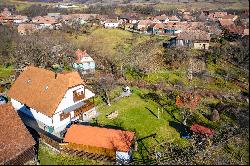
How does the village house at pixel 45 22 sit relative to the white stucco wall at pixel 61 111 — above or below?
above

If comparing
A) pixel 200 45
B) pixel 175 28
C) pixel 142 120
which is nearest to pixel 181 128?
pixel 142 120

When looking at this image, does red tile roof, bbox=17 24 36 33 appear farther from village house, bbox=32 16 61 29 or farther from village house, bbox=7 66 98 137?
village house, bbox=7 66 98 137

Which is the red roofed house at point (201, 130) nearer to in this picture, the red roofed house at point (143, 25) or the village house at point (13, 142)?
the village house at point (13, 142)

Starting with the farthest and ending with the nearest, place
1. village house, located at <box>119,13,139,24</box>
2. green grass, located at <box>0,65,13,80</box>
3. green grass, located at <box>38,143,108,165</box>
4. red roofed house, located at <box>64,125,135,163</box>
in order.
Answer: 1. village house, located at <box>119,13,139,24</box>
2. green grass, located at <box>0,65,13,80</box>
3. red roofed house, located at <box>64,125,135,163</box>
4. green grass, located at <box>38,143,108,165</box>

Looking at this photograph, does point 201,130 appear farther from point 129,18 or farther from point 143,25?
point 129,18

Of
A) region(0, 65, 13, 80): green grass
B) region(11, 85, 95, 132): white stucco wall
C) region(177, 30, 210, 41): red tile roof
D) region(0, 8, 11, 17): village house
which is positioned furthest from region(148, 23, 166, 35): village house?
region(0, 8, 11, 17): village house

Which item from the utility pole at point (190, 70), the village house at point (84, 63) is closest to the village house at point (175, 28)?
the utility pole at point (190, 70)

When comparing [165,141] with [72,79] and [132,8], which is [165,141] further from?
[132,8]
